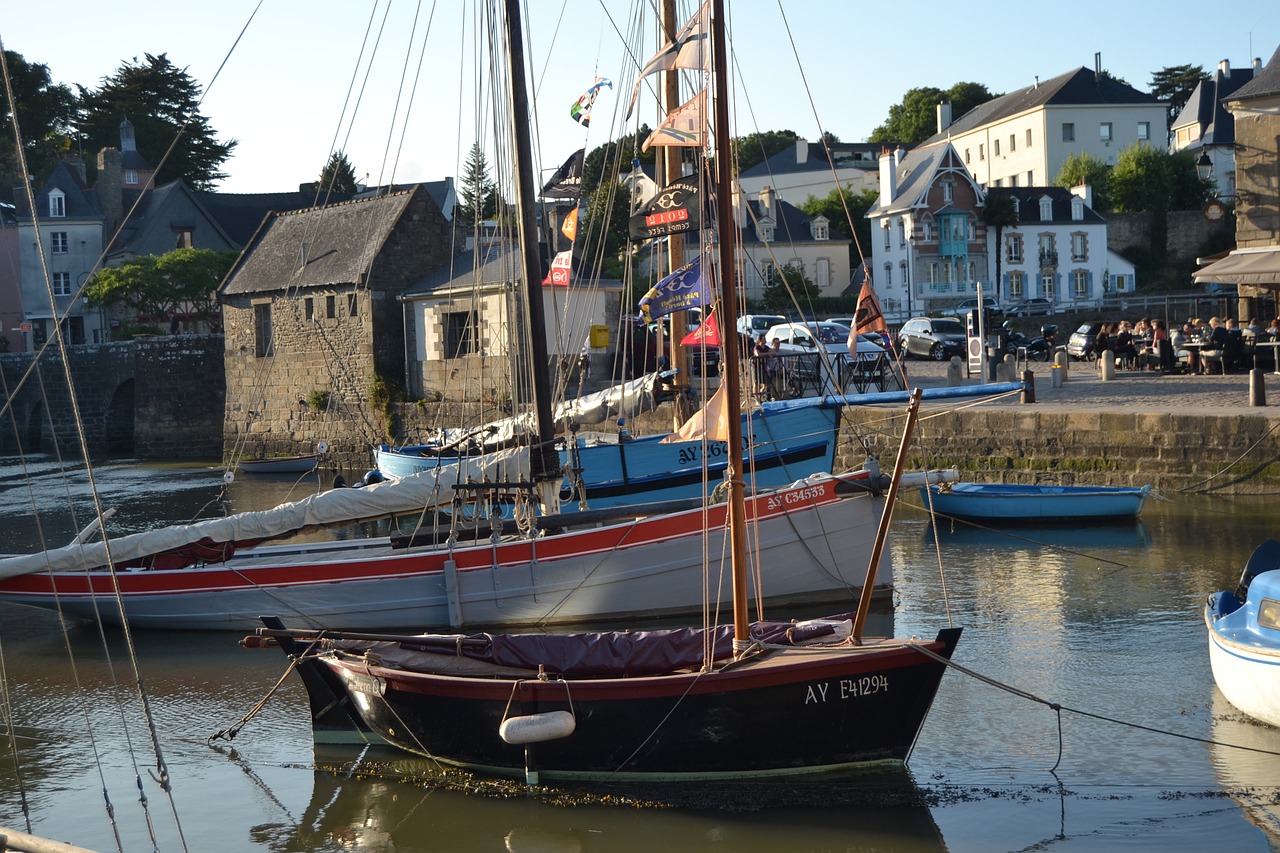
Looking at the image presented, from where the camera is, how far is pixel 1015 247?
6256cm

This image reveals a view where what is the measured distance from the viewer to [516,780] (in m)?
9.77

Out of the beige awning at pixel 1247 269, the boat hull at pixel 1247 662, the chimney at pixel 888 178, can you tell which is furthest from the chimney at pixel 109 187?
the boat hull at pixel 1247 662

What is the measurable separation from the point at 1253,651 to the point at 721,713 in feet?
13.7

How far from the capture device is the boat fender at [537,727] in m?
9.12

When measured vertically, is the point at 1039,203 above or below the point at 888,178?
below

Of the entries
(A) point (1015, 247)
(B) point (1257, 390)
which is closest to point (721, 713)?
(B) point (1257, 390)

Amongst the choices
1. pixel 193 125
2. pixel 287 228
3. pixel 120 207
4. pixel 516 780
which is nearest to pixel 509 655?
pixel 516 780

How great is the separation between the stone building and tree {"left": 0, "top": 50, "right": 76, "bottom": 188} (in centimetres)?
3463

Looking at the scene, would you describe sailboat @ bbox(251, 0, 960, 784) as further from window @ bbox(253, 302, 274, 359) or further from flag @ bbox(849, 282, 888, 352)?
window @ bbox(253, 302, 274, 359)

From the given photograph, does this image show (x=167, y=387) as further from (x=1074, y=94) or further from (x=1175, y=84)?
(x=1175, y=84)

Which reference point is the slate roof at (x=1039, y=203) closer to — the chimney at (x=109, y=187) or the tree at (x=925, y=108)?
the tree at (x=925, y=108)

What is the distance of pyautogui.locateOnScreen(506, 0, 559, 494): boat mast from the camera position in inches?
607

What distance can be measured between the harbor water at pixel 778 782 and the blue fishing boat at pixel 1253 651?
245 mm

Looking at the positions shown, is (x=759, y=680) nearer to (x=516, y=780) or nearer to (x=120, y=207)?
(x=516, y=780)
